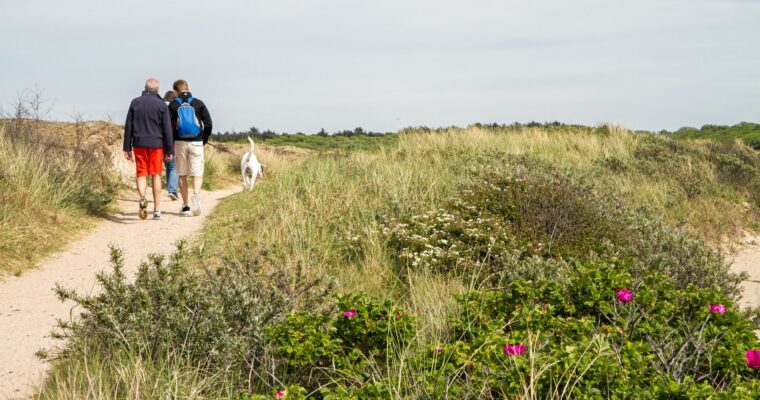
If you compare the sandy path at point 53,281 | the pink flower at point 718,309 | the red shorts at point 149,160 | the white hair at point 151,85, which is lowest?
the sandy path at point 53,281

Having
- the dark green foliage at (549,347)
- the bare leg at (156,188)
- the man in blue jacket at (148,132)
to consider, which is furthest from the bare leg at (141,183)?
the dark green foliage at (549,347)

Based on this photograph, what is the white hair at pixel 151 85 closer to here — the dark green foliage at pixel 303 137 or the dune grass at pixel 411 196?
the dune grass at pixel 411 196

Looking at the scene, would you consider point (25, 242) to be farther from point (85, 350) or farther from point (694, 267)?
point (694, 267)

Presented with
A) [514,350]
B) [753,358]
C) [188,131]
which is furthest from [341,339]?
[188,131]

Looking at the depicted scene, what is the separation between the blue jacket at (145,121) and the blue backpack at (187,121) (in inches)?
16.8

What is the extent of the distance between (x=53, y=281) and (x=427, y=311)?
14.5 feet

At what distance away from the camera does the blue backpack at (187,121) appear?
33.9 ft

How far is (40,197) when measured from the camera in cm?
921

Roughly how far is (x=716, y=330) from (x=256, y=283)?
2931 millimetres

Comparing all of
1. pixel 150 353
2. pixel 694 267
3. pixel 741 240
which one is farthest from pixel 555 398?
pixel 741 240

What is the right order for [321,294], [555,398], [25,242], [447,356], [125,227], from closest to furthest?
[555,398], [447,356], [321,294], [25,242], [125,227]

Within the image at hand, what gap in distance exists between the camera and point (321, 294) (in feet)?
15.3

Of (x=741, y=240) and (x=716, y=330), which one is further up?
(x=716, y=330)

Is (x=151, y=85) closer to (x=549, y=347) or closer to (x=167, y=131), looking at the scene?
(x=167, y=131)
